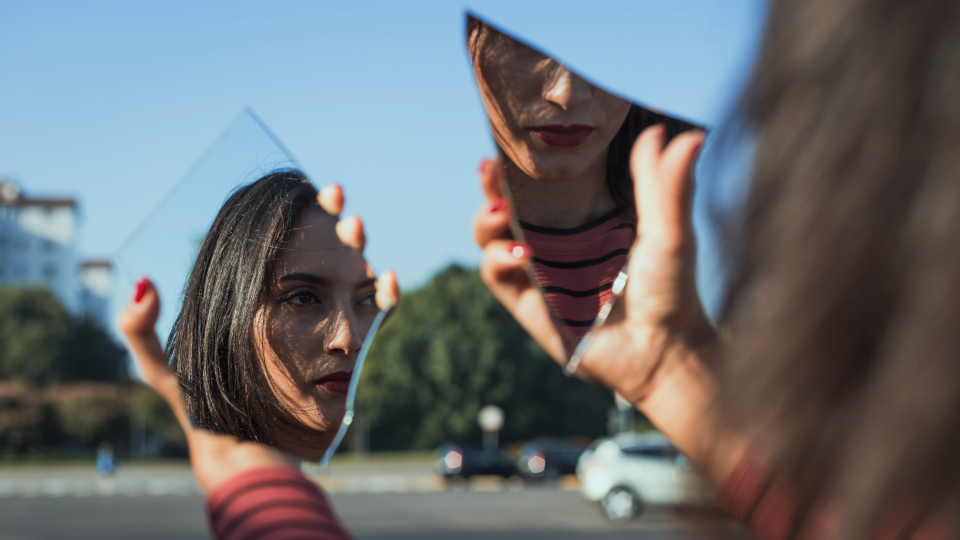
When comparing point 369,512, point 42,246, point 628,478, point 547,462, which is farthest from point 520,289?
Result: point 42,246

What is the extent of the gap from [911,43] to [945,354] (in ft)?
0.61

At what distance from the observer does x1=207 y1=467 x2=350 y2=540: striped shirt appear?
0.68 meters

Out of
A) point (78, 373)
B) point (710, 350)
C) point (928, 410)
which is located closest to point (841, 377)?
point (928, 410)

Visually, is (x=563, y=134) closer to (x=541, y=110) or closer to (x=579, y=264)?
(x=541, y=110)

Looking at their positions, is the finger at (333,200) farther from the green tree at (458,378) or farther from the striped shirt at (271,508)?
the green tree at (458,378)

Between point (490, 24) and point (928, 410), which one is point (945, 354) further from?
point (490, 24)

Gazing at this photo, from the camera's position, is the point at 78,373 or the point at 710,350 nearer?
the point at 710,350

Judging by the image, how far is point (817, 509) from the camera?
0.52 metres

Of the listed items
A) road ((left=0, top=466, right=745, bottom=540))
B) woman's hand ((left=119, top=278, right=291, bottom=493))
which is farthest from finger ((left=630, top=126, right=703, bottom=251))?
road ((left=0, top=466, right=745, bottom=540))

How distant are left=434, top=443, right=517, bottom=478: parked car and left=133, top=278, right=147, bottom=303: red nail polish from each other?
66.1 ft

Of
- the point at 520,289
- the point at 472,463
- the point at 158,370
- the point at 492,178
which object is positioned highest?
the point at 492,178

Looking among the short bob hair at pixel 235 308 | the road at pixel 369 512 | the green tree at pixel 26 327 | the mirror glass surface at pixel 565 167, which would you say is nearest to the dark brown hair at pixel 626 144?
the mirror glass surface at pixel 565 167

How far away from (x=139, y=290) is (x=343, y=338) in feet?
0.81

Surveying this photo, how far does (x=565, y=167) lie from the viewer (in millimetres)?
869
